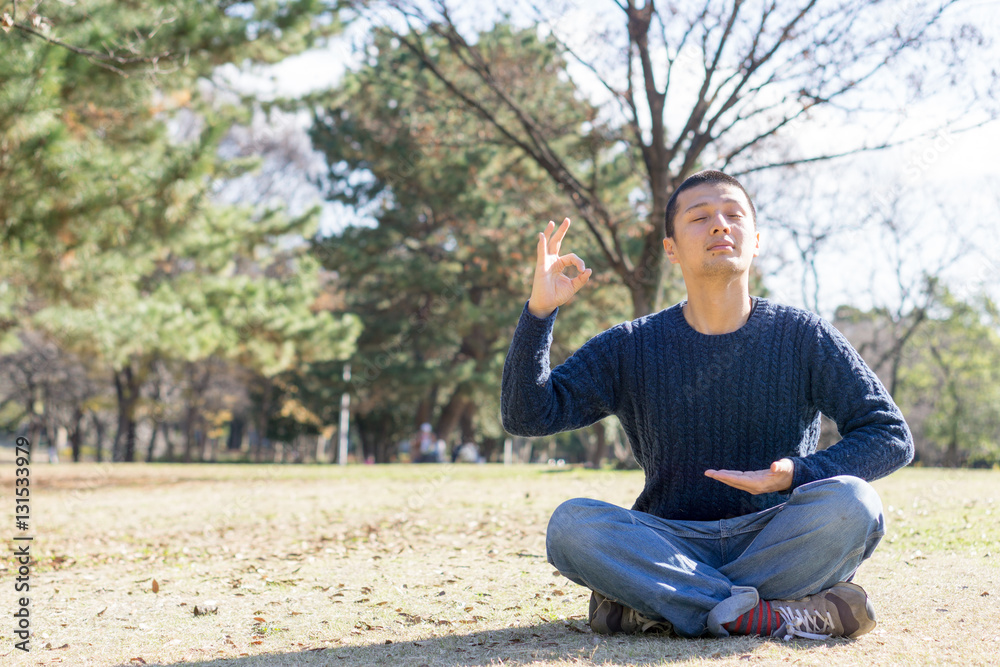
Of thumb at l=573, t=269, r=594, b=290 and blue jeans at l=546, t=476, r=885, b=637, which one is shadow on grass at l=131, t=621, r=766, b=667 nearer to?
blue jeans at l=546, t=476, r=885, b=637

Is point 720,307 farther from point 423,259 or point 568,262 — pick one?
point 423,259

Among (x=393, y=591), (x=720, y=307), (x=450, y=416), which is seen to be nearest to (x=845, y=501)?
(x=720, y=307)

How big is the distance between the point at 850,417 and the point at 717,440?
400 millimetres

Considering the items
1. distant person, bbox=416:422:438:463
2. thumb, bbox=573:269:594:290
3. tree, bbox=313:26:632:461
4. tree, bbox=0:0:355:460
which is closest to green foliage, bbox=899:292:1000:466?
tree, bbox=313:26:632:461

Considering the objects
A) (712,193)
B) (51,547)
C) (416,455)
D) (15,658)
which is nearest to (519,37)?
(51,547)

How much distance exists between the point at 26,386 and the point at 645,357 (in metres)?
28.1

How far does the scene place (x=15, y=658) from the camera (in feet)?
8.25

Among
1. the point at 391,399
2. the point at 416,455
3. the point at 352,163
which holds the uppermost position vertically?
the point at 352,163

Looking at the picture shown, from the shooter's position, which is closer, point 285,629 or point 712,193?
point 712,193

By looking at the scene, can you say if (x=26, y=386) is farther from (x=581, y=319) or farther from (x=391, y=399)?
(x=581, y=319)

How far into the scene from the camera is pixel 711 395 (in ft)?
8.38

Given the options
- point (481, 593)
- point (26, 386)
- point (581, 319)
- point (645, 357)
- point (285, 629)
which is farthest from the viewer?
point (26, 386)

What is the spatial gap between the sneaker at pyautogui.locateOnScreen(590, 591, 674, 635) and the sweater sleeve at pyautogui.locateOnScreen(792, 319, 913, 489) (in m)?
0.63

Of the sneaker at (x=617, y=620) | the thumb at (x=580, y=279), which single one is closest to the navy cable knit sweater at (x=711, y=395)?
the thumb at (x=580, y=279)
